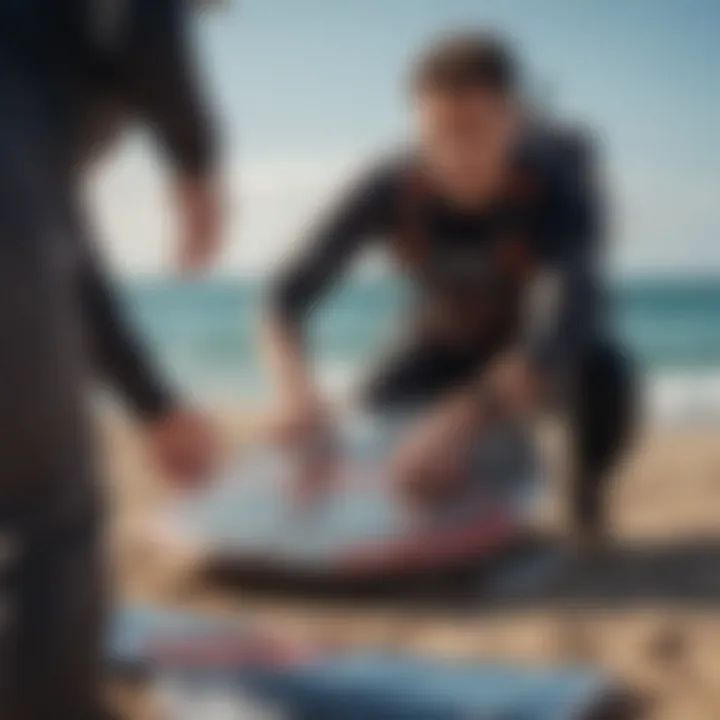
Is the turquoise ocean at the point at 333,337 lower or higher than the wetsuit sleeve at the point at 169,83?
lower

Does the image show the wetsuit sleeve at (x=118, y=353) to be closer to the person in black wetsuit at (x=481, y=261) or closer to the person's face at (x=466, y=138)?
the person in black wetsuit at (x=481, y=261)

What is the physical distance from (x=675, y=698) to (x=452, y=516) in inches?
7.8

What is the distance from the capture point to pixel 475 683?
942 millimetres

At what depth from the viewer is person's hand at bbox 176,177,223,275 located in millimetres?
867

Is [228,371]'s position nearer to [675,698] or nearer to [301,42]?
[301,42]

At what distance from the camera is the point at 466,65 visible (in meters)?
0.86

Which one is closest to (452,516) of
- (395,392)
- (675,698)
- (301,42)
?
(395,392)

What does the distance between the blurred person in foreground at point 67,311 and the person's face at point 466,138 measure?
0.13 meters

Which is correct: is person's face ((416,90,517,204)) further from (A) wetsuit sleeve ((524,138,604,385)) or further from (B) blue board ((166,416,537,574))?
(B) blue board ((166,416,537,574))

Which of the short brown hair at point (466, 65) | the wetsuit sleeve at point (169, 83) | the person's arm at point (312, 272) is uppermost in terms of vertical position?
the short brown hair at point (466, 65)

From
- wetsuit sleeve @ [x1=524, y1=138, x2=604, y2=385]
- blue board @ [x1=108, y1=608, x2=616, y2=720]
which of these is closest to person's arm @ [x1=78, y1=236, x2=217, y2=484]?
blue board @ [x1=108, y1=608, x2=616, y2=720]

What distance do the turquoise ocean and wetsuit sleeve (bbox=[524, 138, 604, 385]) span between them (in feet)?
0.06

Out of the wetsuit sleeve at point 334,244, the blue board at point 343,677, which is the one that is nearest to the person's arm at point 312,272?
the wetsuit sleeve at point 334,244

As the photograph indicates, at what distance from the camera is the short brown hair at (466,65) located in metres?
0.85
